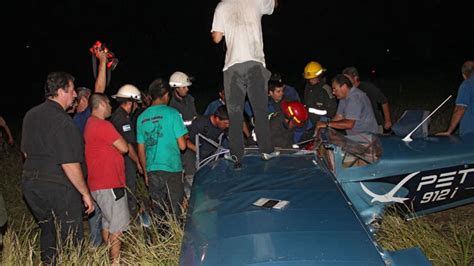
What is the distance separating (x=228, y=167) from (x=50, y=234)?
5.64ft

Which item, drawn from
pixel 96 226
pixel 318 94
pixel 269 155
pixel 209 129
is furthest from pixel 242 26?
pixel 318 94

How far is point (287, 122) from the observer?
5.83m

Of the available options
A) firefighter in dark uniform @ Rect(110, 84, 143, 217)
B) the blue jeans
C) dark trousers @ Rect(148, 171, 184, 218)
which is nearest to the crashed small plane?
dark trousers @ Rect(148, 171, 184, 218)

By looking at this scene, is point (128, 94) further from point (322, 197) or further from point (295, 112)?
point (322, 197)

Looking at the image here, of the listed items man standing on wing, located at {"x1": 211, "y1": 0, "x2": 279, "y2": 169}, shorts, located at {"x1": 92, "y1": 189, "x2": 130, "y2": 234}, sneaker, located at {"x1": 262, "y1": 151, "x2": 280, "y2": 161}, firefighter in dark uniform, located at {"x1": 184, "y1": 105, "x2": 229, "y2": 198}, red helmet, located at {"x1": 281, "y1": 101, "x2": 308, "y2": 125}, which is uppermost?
man standing on wing, located at {"x1": 211, "y1": 0, "x2": 279, "y2": 169}

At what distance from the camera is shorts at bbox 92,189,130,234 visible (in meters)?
5.36

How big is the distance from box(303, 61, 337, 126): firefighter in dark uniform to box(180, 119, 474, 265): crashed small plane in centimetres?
233

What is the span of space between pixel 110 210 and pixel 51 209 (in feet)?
2.41

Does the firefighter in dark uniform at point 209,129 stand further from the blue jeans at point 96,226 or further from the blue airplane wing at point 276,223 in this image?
the blue airplane wing at point 276,223

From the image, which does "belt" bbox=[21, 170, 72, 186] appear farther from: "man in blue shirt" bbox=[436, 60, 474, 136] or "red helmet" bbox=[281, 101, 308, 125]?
"man in blue shirt" bbox=[436, 60, 474, 136]

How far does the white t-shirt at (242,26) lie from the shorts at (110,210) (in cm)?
179

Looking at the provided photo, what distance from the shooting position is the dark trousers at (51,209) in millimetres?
4719

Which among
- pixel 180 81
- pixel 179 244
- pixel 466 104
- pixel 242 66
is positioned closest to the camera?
pixel 179 244

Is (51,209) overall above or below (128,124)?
below
